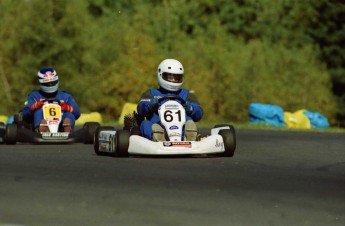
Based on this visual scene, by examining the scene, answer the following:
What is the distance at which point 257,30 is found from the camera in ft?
200

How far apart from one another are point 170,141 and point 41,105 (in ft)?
13.9

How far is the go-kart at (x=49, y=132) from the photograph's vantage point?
16.2 m

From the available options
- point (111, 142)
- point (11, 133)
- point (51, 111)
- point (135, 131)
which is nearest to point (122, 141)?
point (111, 142)

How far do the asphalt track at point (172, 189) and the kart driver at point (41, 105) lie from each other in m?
2.35

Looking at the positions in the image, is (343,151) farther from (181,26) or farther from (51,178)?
(181,26)

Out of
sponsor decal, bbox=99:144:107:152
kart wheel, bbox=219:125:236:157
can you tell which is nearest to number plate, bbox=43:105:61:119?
sponsor decal, bbox=99:144:107:152

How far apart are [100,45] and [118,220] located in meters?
37.6

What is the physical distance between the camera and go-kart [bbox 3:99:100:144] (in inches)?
636

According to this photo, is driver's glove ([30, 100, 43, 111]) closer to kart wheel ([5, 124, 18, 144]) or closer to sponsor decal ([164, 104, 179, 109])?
kart wheel ([5, 124, 18, 144])

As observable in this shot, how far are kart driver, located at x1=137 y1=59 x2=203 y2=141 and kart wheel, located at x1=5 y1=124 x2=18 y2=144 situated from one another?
121 inches

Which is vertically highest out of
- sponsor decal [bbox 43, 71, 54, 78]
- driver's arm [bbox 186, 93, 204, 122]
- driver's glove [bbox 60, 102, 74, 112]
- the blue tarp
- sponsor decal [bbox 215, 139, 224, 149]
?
sponsor decal [bbox 43, 71, 54, 78]

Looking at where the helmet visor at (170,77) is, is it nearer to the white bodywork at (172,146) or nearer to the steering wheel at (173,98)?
the steering wheel at (173,98)

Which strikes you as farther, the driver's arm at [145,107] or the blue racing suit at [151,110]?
the driver's arm at [145,107]

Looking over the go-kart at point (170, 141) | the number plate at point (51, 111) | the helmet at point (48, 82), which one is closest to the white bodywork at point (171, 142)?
the go-kart at point (170, 141)
